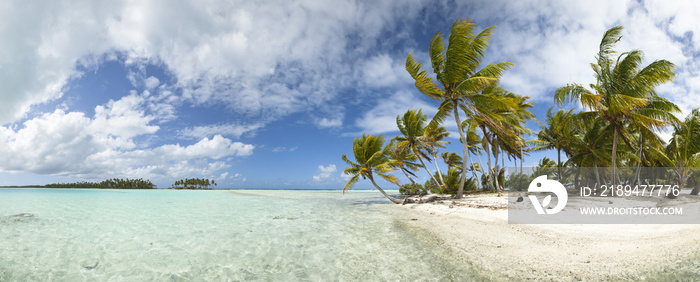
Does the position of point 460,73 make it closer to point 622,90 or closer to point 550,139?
point 622,90

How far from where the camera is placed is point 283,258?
5.15m

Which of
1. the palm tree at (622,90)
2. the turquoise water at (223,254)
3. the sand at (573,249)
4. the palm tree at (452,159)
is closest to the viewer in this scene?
the sand at (573,249)

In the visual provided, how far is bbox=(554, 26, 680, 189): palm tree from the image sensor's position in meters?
11.1

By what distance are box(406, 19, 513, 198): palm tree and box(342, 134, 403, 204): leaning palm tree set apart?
4103mm

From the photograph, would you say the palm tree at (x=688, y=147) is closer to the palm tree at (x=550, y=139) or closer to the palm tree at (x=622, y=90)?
the palm tree at (x=622, y=90)

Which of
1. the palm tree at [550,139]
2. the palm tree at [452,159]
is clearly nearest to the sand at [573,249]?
the palm tree at [550,139]

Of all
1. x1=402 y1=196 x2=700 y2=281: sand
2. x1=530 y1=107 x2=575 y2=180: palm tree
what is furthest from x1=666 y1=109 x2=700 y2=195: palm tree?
x1=402 y1=196 x2=700 y2=281: sand

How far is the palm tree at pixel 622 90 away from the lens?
1113 centimetres

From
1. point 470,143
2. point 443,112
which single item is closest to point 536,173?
point 470,143

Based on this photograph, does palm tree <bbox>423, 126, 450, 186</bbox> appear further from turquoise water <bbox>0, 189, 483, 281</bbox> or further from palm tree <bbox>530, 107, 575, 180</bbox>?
turquoise water <bbox>0, 189, 483, 281</bbox>

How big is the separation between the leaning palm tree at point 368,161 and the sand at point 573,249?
28.3ft

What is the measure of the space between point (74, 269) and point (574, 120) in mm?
18237

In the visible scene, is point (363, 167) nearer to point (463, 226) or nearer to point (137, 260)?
point (463, 226)

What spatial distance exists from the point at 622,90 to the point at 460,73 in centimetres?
712
